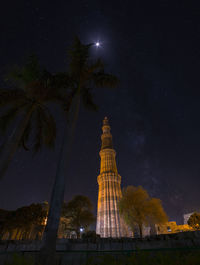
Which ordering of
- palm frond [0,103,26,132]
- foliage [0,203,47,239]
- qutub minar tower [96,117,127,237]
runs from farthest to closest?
qutub minar tower [96,117,127,237]
foliage [0,203,47,239]
palm frond [0,103,26,132]

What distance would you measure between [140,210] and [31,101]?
24.4 m

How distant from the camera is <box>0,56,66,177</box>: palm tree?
372 inches

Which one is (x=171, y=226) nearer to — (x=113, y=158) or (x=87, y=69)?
(x=113, y=158)

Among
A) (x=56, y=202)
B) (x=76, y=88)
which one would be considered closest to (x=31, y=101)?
(x=76, y=88)

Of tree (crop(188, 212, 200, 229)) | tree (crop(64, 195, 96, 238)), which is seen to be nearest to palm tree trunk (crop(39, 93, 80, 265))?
tree (crop(64, 195, 96, 238))

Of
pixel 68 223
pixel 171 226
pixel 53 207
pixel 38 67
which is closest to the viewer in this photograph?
pixel 53 207

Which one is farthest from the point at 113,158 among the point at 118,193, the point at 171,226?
the point at 171,226

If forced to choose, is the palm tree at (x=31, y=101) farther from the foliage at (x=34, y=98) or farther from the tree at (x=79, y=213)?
the tree at (x=79, y=213)

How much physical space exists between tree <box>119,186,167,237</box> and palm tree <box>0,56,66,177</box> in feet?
71.7

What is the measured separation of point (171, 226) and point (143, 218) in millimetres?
35945

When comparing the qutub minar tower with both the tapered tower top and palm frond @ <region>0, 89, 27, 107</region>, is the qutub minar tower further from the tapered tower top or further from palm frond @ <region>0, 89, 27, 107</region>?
palm frond @ <region>0, 89, 27, 107</region>

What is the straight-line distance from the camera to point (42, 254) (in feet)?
15.6

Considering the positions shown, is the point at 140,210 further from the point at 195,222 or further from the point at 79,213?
the point at 79,213

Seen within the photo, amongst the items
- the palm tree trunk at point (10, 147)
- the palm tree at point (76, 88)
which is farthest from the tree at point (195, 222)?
the palm tree trunk at point (10, 147)
